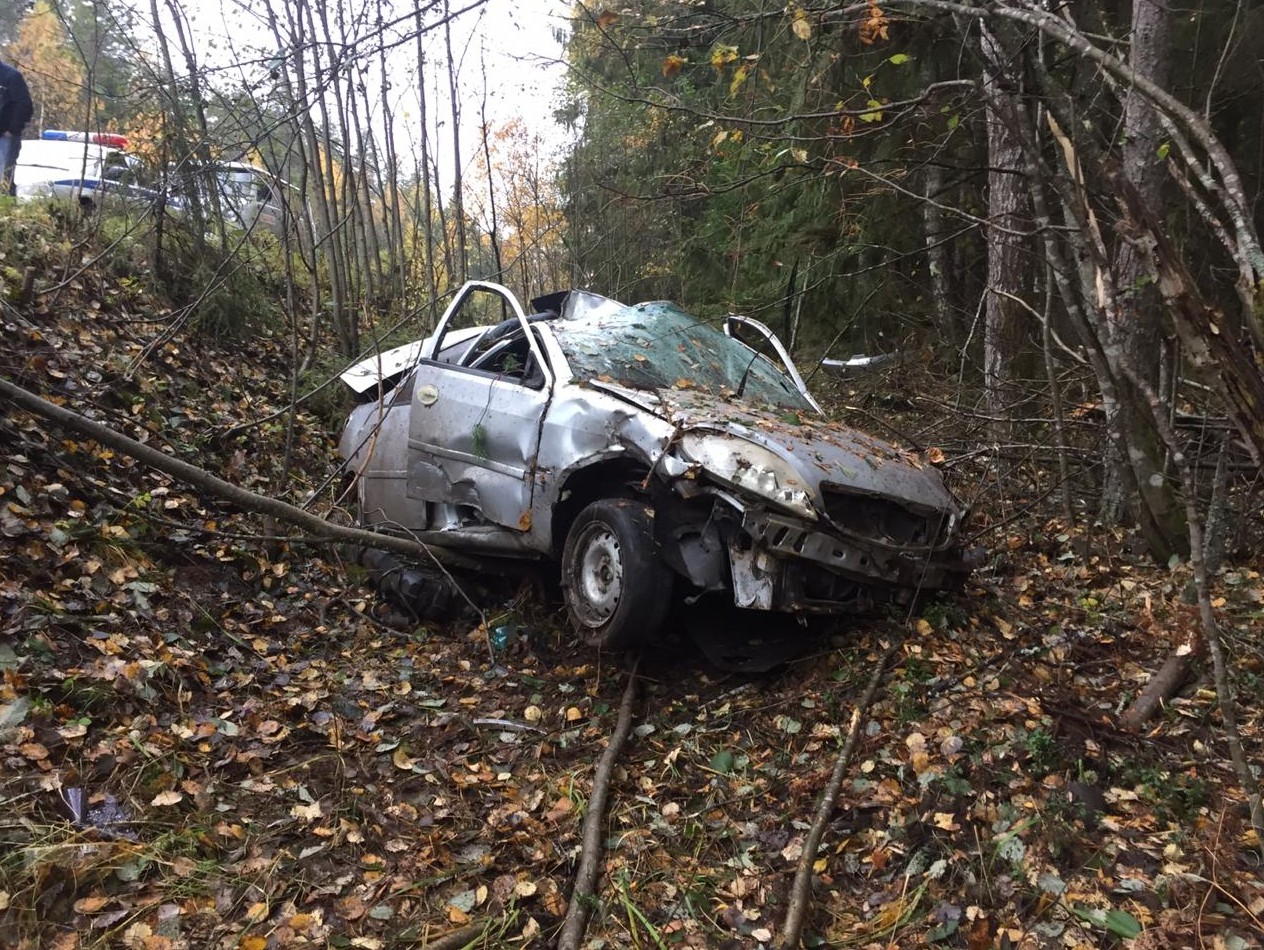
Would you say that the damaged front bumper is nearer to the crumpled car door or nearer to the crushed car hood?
the crushed car hood

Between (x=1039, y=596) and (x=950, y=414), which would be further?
(x=950, y=414)

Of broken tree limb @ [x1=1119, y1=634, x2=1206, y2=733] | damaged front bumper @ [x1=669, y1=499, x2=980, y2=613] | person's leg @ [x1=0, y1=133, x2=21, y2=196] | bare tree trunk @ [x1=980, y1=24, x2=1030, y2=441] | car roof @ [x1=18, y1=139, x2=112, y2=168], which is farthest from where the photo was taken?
car roof @ [x1=18, y1=139, x2=112, y2=168]

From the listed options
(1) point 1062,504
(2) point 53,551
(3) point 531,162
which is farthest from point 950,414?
(3) point 531,162

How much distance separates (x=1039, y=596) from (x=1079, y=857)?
6.98 feet

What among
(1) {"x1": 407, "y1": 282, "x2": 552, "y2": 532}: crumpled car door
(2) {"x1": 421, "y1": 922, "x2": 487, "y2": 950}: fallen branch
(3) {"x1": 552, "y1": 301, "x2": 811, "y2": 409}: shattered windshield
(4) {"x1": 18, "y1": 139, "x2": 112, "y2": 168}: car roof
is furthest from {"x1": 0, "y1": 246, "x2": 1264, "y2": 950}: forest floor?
(4) {"x1": 18, "y1": 139, "x2": 112, "y2": 168}: car roof

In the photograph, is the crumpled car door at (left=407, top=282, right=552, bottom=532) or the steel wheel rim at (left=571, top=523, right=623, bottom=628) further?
the crumpled car door at (left=407, top=282, right=552, bottom=532)

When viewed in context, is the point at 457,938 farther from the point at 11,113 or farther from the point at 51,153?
the point at 51,153

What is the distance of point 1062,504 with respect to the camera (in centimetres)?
560

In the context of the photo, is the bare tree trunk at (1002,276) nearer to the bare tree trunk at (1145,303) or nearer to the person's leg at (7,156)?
the bare tree trunk at (1145,303)

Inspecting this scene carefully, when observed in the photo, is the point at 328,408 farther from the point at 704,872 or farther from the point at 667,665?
the point at 704,872

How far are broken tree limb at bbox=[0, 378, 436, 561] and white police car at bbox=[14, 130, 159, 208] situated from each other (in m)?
3.59

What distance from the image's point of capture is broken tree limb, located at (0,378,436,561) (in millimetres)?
4258

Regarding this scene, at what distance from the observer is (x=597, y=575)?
444cm

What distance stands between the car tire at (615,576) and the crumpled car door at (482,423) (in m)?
0.49
